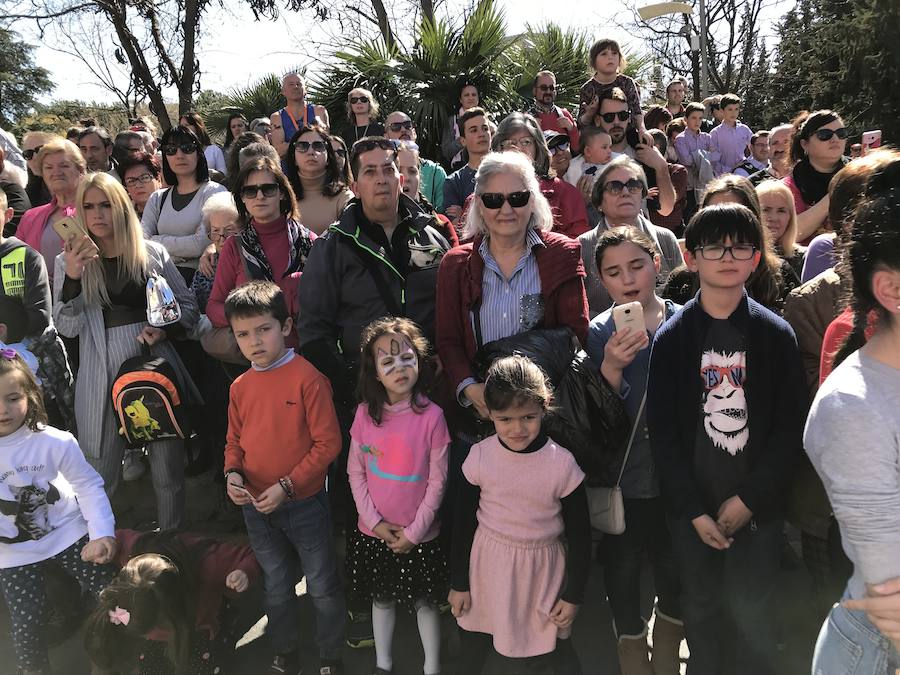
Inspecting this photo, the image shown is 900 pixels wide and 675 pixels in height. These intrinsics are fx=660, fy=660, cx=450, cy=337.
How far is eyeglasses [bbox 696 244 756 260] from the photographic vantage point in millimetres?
2129

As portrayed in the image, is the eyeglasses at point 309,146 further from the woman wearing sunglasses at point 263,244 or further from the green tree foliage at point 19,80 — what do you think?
the green tree foliage at point 19,80

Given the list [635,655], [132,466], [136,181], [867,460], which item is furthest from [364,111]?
[867,460]

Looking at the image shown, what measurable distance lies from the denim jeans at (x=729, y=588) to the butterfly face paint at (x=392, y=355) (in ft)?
3.83

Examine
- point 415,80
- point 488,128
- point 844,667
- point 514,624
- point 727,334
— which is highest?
point 415,80

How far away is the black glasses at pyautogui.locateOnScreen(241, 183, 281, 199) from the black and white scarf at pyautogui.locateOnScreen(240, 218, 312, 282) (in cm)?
16

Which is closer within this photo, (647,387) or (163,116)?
(647,387)

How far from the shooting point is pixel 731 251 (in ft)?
6.98

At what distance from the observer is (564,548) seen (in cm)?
250

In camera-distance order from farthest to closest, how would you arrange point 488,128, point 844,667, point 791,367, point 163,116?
point 163,116 < point 488,128 < point 791,367 < point 844,667

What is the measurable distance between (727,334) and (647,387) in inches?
13.2

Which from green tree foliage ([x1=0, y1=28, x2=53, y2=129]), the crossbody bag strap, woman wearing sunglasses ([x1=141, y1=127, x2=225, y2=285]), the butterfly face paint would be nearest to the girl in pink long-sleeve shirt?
the butterfly face paint

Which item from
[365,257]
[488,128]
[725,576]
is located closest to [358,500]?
[365,257]

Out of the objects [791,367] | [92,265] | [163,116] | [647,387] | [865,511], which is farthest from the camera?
[163,116]

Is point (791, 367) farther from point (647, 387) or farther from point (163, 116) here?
point (163, 116)
